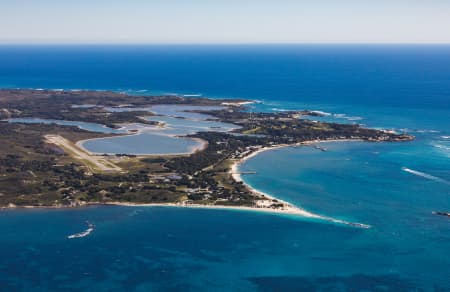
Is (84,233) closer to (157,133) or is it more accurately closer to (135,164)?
(135,164)

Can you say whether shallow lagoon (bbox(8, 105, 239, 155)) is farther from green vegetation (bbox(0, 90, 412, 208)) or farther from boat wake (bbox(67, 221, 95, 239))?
boat wake (bbox(67, 221, 95, 239))

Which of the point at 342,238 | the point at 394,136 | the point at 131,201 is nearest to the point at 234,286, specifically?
the point at 342,238

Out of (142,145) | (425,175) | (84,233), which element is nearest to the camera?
(84,233)

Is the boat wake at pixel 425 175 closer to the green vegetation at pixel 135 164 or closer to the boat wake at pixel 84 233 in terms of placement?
the green vegetation at pixel 135 164

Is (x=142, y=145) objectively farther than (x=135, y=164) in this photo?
Yes

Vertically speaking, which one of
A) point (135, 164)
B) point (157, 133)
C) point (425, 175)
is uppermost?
point (425, 175)

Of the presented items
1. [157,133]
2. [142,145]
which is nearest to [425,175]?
[142,145]

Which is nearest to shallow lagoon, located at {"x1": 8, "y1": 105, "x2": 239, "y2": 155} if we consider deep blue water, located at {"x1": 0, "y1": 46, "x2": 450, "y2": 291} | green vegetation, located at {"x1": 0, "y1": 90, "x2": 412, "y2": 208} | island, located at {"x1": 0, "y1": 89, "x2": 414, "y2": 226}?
island, located at {"x1": 0, "y1": 89, "x2": 414, "y2": 226}

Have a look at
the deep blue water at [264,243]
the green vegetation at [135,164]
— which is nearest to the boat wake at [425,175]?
the deep blue water at [264,243]
